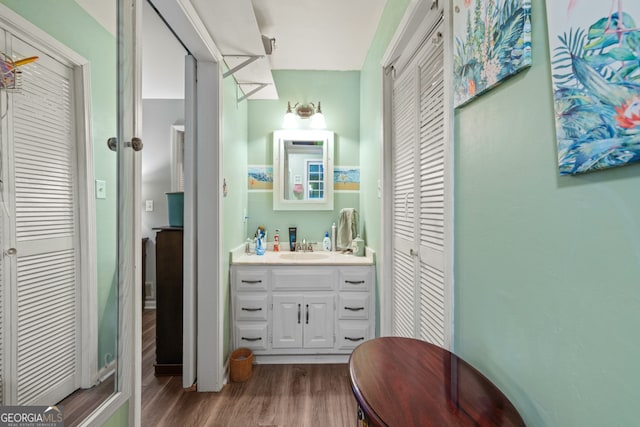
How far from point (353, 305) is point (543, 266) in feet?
5.55

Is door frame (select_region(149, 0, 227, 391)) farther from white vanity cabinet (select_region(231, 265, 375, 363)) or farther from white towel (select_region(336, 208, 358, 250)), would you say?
white towel (select_region(336, 208, 358, 250))

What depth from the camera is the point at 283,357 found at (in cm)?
218

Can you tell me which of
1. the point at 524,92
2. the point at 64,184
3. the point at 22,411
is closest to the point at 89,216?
the point at 64,184

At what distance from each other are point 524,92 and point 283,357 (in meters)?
2.26

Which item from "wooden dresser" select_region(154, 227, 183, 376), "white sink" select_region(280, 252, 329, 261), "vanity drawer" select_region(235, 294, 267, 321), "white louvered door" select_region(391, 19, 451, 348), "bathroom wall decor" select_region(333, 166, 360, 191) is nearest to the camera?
"white louvered door" select_region(391, 19, 451, 348)

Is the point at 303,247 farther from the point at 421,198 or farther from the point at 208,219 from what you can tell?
the point at 421,198

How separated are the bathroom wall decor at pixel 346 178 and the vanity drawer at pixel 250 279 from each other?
1.12m

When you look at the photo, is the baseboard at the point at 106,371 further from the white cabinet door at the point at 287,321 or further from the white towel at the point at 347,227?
the white towel at the point at 347,227

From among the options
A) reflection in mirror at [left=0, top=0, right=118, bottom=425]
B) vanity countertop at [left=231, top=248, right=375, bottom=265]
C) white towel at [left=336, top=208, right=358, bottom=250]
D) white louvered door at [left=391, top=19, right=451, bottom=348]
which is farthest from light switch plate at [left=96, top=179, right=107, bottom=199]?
white towel at [left=336, top=208, right=358, bottom=250]

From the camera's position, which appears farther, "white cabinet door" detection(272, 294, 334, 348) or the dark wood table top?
"white cabinet door" detection(272, 294, 334, 348)

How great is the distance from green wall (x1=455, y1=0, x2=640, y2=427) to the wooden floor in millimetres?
1200

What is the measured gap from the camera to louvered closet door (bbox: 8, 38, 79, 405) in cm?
65

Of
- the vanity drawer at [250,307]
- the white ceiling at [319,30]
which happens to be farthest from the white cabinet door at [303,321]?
the white ceiling at [319,30]

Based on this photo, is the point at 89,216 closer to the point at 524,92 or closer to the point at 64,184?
the point at 64,184
